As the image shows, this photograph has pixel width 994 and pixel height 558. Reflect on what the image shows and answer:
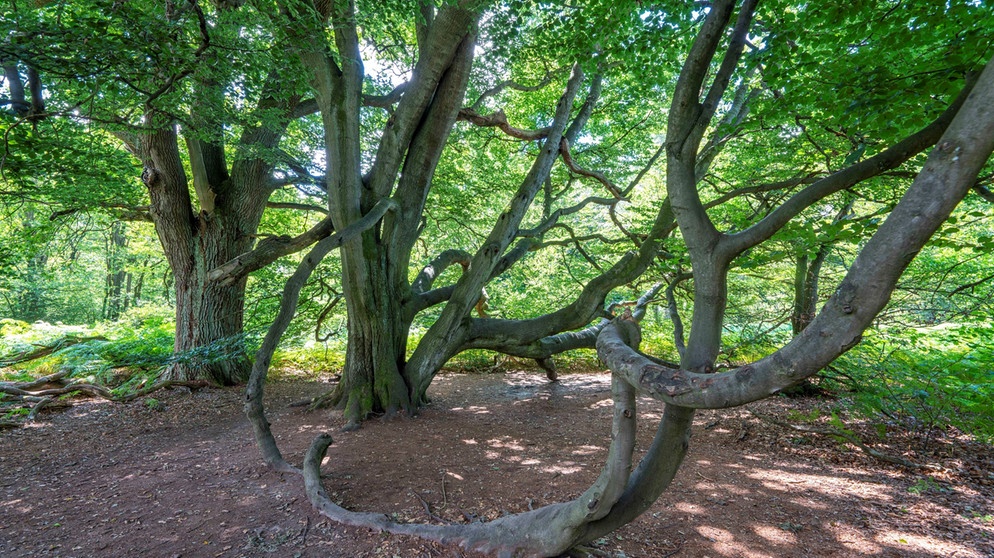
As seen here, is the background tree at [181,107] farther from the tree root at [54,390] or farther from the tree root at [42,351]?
the tree root at [42,351]

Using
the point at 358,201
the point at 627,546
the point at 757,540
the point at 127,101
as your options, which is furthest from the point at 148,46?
the point at 757,540

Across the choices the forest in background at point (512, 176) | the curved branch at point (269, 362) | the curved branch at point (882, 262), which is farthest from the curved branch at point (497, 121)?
the curved branch at point (882, 262)

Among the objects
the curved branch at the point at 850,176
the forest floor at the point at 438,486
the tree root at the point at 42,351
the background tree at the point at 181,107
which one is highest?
the background tree at the point at 181,107

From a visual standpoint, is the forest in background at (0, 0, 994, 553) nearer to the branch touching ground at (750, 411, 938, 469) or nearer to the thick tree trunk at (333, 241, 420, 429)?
the thick tree trunk at (333, 241, 420, 429)

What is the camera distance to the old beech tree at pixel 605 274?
131 cm

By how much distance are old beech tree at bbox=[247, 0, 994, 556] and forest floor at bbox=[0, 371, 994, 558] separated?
1.29ft

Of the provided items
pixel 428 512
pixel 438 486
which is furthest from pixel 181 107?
pixel 428 512

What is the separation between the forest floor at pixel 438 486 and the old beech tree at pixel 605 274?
39 centimetres

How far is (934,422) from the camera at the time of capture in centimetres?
442

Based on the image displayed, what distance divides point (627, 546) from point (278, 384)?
7.42 metres

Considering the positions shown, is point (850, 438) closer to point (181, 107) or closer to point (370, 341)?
point (370, 341)

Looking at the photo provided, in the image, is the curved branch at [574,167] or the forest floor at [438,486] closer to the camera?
the forest floor at [438,486]

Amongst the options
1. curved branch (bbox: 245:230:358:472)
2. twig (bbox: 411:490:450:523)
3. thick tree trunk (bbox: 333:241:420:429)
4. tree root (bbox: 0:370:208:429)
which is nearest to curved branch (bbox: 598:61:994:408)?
twig (bbox: 411:490:450:523)

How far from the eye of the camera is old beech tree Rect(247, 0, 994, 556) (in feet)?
4.28
